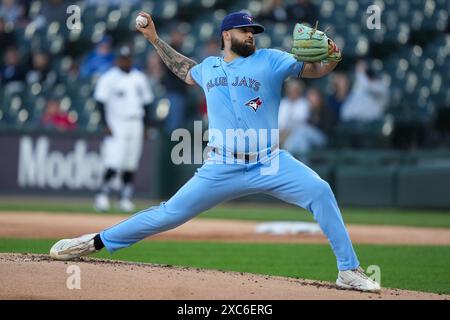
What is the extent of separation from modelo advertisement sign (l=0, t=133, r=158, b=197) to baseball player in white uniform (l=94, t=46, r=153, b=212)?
6.19 feet

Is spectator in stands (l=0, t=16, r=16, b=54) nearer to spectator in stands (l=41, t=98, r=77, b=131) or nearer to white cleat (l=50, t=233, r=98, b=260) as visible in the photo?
spectator in stands (l=41, t=98, r=77, b=131)

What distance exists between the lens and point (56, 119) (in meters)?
18.5

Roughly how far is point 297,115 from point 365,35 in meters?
2.42

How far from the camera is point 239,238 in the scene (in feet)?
39.4

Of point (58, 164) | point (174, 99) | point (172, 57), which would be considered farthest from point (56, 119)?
point (172, 57)

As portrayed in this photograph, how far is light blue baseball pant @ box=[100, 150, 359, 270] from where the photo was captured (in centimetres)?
684

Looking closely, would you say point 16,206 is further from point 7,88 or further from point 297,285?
point 297,285

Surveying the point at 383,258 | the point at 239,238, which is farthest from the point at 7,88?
the point at 383,258

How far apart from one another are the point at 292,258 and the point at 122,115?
6.29 meters

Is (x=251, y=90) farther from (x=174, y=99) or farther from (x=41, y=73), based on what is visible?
(x=41, y=73)

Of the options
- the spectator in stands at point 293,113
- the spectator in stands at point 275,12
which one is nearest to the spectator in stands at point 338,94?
the spectator in stands at point 293,113

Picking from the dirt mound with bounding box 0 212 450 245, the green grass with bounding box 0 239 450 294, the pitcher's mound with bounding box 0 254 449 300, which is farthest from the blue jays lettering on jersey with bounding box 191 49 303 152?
the dirt mound with bounding box 0 212 450 245

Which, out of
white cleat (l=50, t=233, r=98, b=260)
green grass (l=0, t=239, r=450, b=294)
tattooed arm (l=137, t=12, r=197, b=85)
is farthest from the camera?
green grass (l=0, t=239, r=450, b=294)

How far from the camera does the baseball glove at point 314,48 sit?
22.2 feet
